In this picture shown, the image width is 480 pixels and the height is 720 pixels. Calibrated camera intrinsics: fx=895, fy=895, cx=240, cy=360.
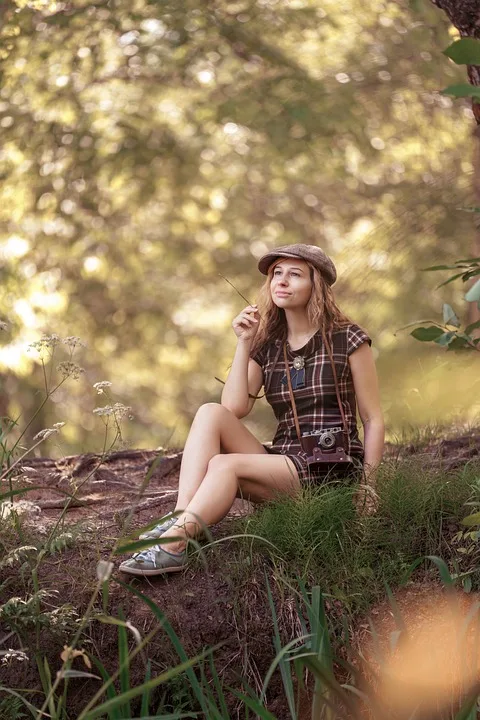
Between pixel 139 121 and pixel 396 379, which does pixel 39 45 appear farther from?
pixel 396 379

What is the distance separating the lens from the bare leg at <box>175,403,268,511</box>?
3.16 metres

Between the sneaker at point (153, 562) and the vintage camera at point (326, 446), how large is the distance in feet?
2.15

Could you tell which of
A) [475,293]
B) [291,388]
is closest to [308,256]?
[291,388]

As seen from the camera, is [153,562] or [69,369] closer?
[153,562]

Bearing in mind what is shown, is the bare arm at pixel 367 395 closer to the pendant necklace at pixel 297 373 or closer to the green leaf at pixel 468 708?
the pendant necklace at pixel 297 373

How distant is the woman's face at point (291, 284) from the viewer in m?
3.57

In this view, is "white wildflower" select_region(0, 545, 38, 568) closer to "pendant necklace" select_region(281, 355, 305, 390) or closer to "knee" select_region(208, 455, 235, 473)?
"knee" select_region(208, 455, 235, 473)

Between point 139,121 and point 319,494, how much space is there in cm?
601

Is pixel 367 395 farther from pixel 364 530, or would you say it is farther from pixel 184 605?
pixel 184 605

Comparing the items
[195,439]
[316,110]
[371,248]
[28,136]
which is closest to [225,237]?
[28,136]

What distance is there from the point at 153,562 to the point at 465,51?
71.4 inches

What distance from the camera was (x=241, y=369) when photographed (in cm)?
358

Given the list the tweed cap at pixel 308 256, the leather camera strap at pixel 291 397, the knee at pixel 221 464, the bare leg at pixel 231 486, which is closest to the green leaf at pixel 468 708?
the bare leg at pixel 231 486

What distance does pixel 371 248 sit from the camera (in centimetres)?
580
